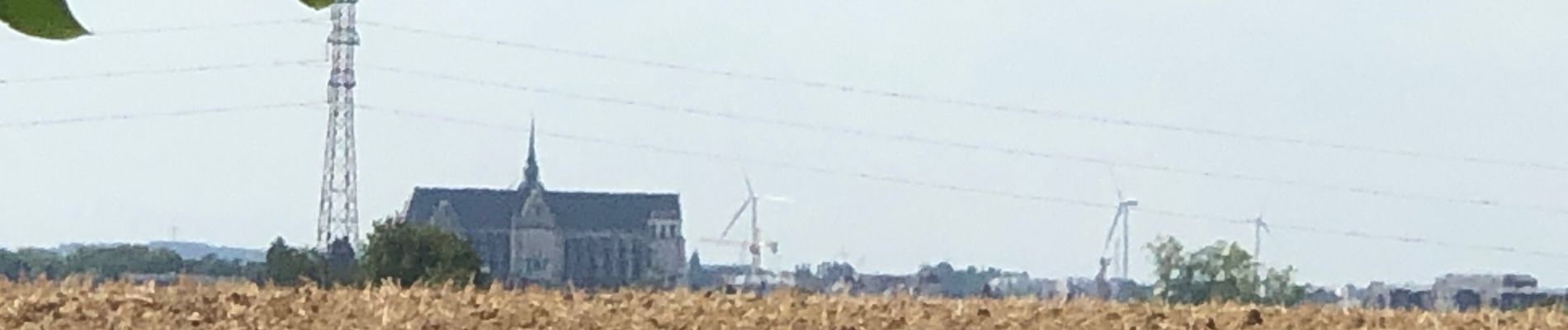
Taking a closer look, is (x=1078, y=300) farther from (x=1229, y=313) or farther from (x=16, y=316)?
(x=16, y=316)

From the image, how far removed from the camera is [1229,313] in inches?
481

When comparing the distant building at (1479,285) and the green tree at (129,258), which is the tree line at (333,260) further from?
the distant building at (1479,285)

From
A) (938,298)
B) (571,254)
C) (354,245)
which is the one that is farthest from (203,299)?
(571,254)

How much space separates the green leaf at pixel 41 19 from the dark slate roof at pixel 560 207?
33938 mm

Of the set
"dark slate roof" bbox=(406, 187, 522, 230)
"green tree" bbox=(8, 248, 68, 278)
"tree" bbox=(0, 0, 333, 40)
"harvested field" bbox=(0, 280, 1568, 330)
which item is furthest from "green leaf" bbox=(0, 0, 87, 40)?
"dark slate roof" bbox=(406, 187, 522, 230)

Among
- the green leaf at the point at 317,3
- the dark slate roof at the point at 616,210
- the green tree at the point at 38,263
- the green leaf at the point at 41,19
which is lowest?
the green leaf at the point at 41,19

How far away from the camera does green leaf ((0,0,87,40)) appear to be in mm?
762

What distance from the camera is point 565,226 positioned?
127 feet

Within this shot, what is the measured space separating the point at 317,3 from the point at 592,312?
1059cm

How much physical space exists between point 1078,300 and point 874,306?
1.27 m

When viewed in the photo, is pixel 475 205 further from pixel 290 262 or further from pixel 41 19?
pixel 41 19

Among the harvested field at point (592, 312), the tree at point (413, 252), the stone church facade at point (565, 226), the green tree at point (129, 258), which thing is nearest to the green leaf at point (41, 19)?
the harvested field at point (592, 312)

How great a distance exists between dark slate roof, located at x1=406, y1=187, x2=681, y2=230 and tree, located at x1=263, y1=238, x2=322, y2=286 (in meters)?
16.2

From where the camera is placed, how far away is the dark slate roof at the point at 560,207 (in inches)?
1458
